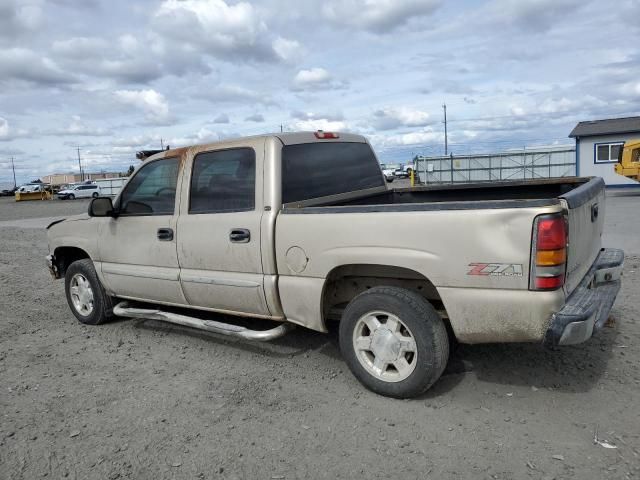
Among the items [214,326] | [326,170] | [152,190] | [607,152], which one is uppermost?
[607,152]

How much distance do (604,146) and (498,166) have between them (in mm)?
9202

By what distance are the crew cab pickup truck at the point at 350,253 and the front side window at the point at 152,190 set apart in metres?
0.01

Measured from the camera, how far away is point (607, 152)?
88.2ft

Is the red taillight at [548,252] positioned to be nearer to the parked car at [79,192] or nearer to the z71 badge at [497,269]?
the z71 badge at [497,269]

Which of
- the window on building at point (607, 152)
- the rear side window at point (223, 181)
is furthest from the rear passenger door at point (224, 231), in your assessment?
the window on building at point (607, 152)

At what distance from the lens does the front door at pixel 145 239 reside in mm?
4953

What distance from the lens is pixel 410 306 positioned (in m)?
3.65

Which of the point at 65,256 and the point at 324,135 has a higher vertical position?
the point at 324,135

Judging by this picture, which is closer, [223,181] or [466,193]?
[223,181]

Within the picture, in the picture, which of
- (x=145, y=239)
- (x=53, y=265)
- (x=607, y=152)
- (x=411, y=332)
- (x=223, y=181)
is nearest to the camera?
(x=411, y=332)

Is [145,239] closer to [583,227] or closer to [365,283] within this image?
[365,283]

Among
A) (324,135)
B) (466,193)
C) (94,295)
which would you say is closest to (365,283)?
(324,135)

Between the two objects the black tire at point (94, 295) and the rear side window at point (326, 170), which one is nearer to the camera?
the rear side window at point (326, 170)

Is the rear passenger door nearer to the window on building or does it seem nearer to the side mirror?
the side mirror
